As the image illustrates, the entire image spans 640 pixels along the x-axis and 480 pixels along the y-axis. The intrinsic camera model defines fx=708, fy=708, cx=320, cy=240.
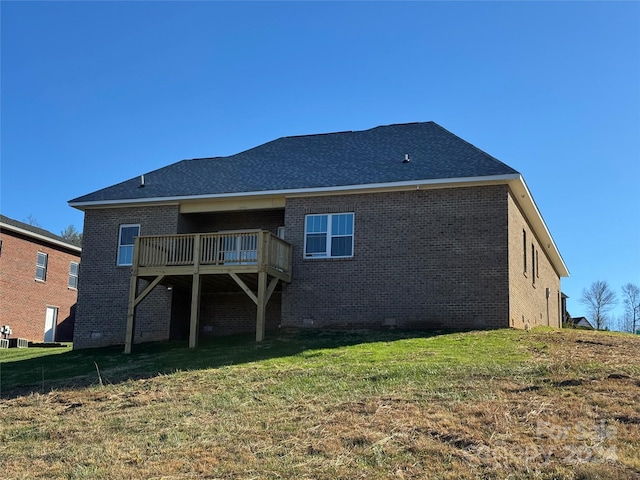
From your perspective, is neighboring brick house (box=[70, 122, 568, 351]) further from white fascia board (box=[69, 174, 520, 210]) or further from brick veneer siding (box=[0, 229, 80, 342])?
brick veneer siding (box=[0, 229, 80, 342])

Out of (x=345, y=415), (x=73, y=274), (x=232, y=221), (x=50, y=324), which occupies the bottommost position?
(x=345, y=415)

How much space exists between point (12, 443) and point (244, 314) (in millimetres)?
11671

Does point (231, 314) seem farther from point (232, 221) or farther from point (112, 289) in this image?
point (112, 289)

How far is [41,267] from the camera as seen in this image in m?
33.4

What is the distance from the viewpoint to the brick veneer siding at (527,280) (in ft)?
66.6

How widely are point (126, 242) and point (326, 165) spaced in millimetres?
7156

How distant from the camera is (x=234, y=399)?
12562 millimetres

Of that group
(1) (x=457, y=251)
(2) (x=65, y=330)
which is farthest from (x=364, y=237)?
(2) (x=65, y=330)

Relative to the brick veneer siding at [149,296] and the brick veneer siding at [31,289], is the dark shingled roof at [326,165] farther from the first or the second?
the brick veneer siding at [31,289]

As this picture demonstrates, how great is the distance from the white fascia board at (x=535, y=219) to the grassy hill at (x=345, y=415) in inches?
194

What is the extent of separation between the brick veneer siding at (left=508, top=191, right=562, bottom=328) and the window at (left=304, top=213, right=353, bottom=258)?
15.5 ft

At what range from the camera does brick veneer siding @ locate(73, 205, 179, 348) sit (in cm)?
2272

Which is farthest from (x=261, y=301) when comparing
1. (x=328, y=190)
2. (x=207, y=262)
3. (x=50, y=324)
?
(x=50, y=324)

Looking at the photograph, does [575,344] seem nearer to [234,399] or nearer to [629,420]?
[629,420]
